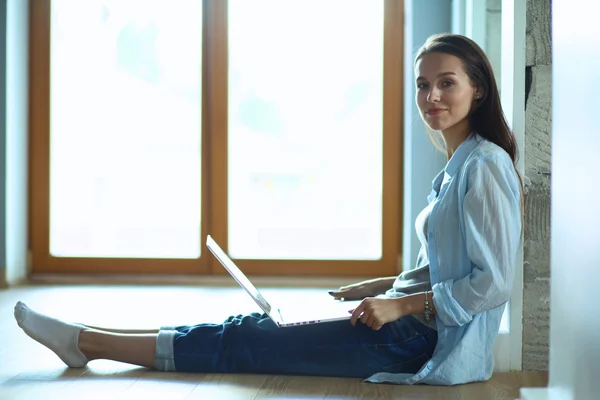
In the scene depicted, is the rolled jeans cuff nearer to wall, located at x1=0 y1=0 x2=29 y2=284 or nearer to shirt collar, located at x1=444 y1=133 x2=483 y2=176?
shirt collar, located at x1=444 y1=133 x2=483 y2=176

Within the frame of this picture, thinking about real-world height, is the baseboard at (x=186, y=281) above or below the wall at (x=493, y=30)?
below

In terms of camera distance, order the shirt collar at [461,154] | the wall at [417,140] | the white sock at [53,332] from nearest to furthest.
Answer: the shirt collar at [461,154] → the white sock at [53,332] → the wall at [417,140]

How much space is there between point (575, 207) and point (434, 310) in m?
0.70

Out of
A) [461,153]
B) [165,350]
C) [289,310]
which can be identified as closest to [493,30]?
[461,153]

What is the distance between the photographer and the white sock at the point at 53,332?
203 cm

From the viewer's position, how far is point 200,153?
4129 mm

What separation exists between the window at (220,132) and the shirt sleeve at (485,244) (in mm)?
2232

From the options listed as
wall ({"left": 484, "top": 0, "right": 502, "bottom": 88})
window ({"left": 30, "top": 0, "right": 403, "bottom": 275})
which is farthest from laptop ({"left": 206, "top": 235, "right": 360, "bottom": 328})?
window ({"left": 30, "top": 0, "right": 403, "bottom": 275})

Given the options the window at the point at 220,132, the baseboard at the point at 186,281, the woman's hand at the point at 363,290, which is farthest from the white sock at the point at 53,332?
the window at the point at 220,132

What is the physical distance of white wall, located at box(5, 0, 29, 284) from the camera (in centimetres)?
395

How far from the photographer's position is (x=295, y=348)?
2002mm

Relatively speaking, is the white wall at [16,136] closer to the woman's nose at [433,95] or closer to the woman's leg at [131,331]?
the woman's leg at [131,331]

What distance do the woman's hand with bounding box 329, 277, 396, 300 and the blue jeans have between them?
0.19 metres

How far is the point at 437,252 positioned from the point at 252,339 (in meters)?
0.52
